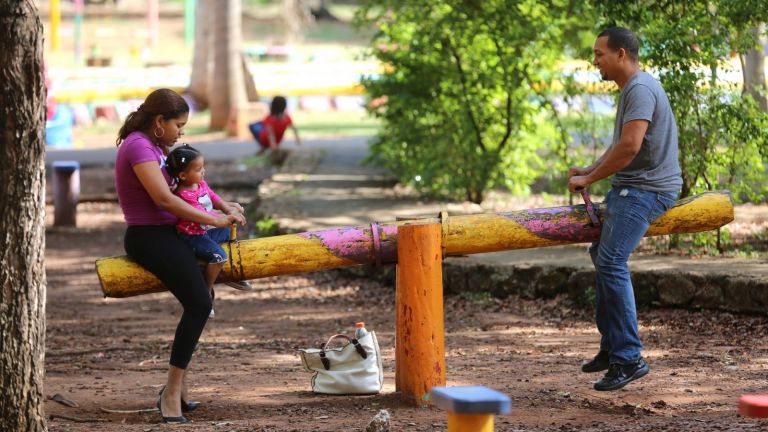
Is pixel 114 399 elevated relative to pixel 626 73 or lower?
lower

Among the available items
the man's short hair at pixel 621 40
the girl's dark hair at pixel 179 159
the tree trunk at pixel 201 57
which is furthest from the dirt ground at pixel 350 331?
the tree trunk at pixel 201 57

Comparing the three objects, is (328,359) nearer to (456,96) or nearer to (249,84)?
(456,96)

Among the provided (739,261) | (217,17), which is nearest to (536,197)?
(739,261)

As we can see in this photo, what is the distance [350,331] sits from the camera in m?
8.51

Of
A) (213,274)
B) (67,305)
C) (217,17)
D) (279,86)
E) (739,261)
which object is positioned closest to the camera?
(213,274)

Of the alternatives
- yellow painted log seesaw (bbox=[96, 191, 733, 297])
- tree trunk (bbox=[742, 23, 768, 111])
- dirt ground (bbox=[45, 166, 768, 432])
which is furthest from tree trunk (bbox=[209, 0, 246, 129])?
yellow painted log seesaw (bbox=[96, 191, 733, 297])

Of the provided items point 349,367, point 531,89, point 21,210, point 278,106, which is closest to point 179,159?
point 21,210

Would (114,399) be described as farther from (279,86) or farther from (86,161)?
(279,86)

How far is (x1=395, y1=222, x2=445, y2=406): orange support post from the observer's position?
5.71 m

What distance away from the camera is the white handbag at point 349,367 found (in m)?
6.14

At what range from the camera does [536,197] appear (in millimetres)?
12914

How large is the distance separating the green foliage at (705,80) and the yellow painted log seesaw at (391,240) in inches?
104

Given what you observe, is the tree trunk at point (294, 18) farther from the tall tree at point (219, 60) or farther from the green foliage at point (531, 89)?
the green foliage at point (531, 89)

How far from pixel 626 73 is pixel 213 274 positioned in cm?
230
